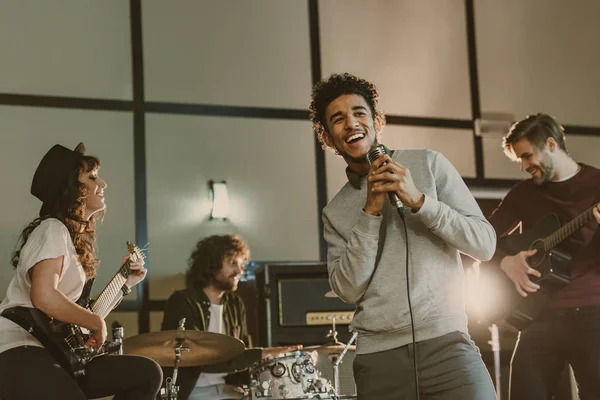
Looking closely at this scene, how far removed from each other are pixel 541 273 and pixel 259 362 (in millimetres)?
1644

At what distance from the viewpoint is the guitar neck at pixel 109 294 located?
3633 mm

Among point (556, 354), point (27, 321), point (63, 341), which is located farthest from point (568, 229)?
point (27, 321)

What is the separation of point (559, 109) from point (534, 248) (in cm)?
317

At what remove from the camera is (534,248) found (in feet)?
13.2

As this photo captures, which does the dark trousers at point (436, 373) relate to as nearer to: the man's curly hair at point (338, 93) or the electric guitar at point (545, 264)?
the man's curly hair at point (338, 93)

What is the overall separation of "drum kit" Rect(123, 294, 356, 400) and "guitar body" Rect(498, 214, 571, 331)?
89 centimetres

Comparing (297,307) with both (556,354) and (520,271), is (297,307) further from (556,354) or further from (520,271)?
(556,354)

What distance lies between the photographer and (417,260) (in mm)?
2289

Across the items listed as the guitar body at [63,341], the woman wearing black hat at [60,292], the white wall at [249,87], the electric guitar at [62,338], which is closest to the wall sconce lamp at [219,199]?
the white wall at [249,87]

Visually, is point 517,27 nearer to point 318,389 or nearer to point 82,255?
point 318,389

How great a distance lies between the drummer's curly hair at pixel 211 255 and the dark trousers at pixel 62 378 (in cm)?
166

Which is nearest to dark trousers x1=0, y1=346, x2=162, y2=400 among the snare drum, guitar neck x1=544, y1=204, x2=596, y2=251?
the snare drum

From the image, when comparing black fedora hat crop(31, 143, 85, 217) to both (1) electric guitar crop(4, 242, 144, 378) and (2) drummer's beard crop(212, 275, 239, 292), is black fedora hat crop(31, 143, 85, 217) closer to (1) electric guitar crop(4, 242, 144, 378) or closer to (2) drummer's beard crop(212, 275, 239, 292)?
(1) electric guitar crop(4, 242, 144, 378)

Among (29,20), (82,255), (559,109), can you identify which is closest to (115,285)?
(82,255)
